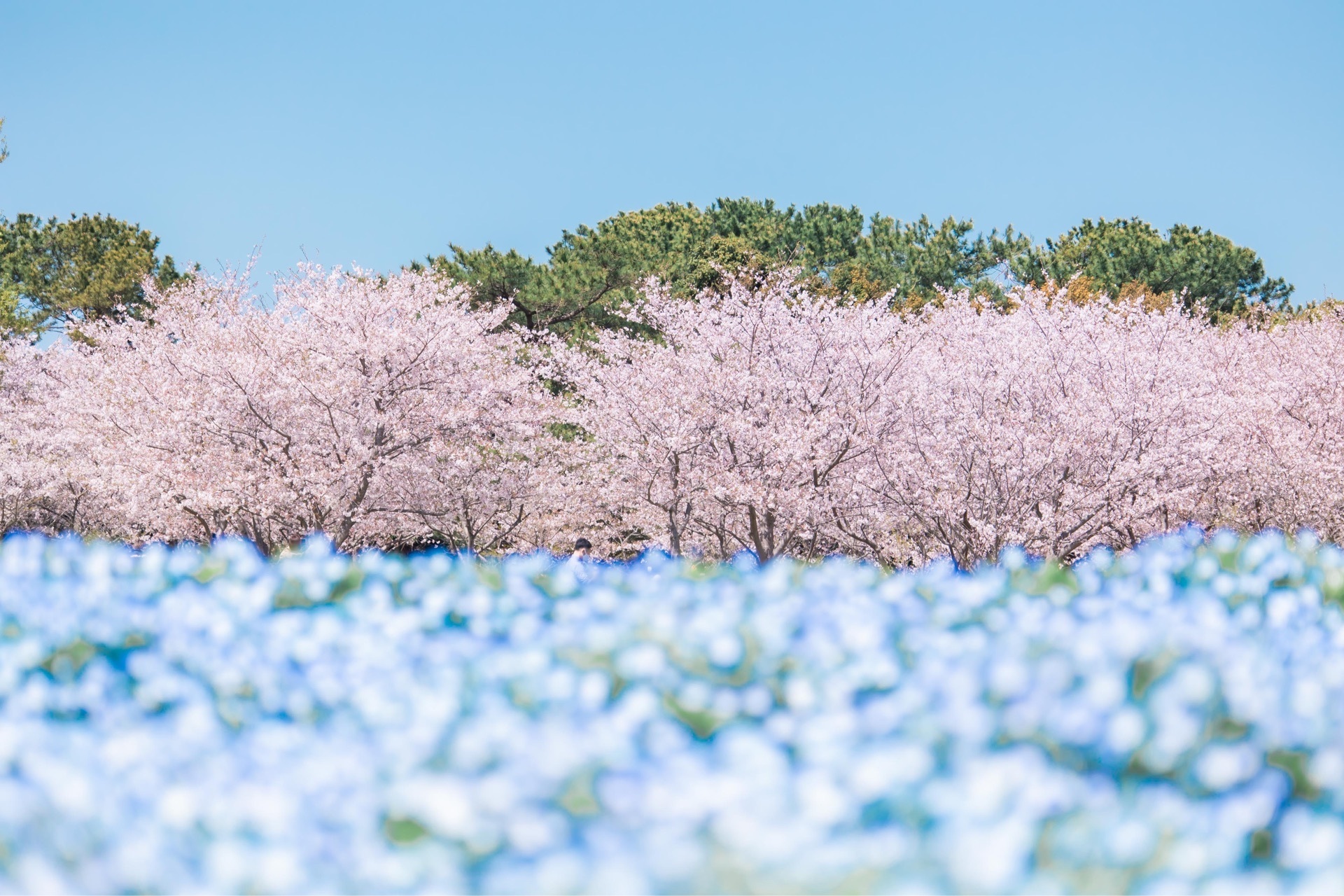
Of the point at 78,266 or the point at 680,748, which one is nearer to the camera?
the point at 680,748

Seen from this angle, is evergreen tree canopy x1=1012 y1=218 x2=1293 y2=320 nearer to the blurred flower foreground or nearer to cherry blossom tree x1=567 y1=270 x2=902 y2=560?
cherry blossom tree x1=567 y1=270 x2=902 y2=560

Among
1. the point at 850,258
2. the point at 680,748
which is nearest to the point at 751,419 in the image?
the point at 680,748

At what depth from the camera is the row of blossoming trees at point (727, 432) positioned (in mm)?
12984

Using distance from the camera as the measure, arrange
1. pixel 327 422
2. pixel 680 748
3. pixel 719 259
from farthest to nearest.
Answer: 1. pixel 719 259
2. pixel 327 422
3. pixel 680 748

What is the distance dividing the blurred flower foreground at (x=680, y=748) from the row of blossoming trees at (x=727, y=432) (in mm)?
9878

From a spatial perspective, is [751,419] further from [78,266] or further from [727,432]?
[78,266]

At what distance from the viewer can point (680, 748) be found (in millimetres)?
1937

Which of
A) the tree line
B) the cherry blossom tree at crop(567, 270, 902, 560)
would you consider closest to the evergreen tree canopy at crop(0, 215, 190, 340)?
the tree line

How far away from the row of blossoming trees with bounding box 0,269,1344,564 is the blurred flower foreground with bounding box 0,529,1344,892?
9.88 metres

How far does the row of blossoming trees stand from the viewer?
12984 millimetres

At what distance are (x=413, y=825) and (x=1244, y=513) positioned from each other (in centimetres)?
1710

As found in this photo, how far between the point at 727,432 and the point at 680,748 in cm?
1132

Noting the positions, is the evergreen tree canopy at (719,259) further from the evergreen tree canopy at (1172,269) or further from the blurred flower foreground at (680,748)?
the blurred flower foreground at (680,748)

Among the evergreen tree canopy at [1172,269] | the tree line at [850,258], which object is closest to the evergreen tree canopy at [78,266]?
the tree line at [850,258]
